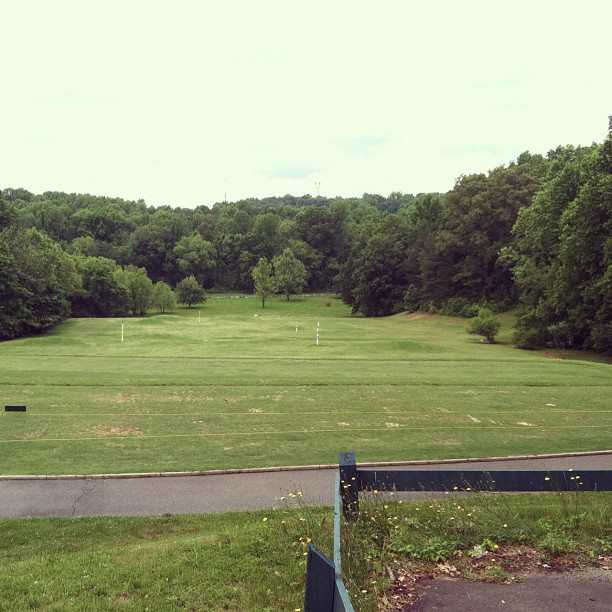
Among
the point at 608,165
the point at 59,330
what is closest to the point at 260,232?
the point at 59,330

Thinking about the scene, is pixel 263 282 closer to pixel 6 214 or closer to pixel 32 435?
pixel 6 214

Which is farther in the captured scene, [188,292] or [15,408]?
[188,292]

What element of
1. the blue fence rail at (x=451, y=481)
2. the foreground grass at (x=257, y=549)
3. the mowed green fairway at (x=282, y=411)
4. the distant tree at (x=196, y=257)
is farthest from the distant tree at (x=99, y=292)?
the blue fence rail at (x=451, y=481)

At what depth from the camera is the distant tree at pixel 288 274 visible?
357 ft

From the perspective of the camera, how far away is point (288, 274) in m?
109

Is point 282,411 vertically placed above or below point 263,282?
below

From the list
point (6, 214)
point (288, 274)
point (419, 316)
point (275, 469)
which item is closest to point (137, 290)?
point (6, 214)

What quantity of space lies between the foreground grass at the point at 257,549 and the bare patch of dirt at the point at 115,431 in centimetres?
607

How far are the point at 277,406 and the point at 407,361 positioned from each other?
49.4ft

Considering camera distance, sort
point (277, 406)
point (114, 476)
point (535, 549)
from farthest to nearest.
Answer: point (277, 406) → point (114, 476) → point (535, 549)

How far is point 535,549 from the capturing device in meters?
6.81

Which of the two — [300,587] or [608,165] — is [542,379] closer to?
[300,587]

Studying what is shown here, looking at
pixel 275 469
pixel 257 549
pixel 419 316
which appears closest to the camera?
pixel 257 549

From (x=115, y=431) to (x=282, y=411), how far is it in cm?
479
